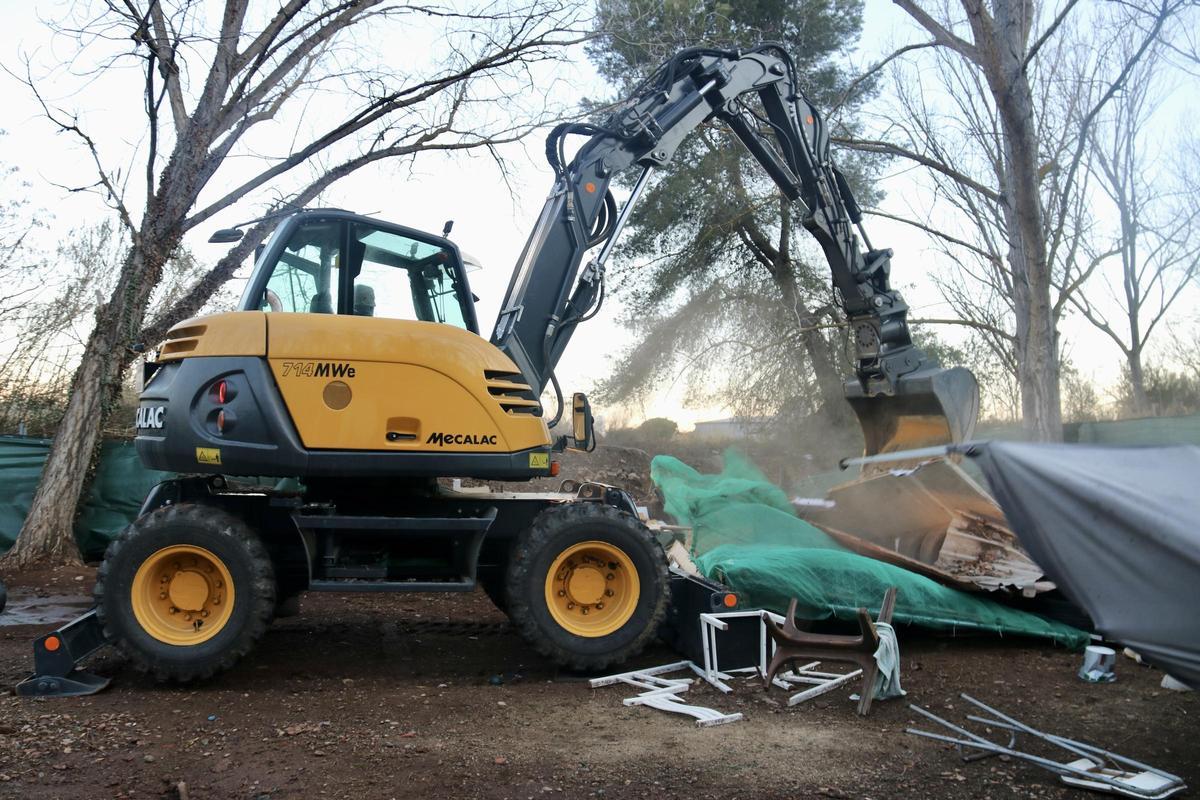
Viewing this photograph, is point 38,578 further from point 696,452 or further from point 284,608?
point 696,452

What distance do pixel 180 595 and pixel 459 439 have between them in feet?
6.05

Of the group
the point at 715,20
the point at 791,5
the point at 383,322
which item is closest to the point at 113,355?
the point at 383,322

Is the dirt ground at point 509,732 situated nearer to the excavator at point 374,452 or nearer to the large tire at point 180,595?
the large tire at point 180,595

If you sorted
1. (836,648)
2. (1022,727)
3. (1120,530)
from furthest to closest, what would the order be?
(836,648) → (1022,727) → (1120,530)

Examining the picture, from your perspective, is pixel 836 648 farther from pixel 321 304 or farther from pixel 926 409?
pixel 321 304

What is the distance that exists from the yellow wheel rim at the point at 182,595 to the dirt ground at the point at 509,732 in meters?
0.35

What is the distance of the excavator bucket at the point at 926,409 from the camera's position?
7707 mm

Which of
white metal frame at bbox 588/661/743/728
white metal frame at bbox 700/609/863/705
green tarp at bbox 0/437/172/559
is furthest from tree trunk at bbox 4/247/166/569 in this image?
white metal frame at bbox 700/609/863/705

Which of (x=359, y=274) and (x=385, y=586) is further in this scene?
(x=359, y=274)

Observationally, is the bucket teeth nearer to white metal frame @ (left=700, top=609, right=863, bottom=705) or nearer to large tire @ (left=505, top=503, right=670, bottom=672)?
white metal frame @ (left=700, top=609, right=863, bottom=705)

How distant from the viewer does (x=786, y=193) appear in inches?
325

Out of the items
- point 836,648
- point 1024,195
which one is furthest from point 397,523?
point 1024,195

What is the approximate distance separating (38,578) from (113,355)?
2.79 m

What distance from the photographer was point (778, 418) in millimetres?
17172
